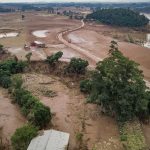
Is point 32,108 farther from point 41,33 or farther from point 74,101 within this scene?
point 41,33

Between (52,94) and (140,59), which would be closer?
(52,94)

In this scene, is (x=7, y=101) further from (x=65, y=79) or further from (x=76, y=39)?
(x=76, y=39)

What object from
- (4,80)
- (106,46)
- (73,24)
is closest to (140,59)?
(106,46)

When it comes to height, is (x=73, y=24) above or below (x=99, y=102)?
below

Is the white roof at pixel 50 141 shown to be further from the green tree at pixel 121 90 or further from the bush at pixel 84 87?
the bush at pixel 84 87

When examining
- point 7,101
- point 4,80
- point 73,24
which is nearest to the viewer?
point 7,101
